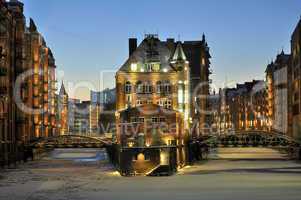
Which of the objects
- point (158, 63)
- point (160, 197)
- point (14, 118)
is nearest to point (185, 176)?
point (160, 197)

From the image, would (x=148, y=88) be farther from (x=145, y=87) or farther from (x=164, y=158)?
(x=164, y=158)

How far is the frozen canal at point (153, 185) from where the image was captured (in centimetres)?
5553

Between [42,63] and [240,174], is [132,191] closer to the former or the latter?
[240,174]

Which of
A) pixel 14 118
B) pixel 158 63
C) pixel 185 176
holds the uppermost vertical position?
pixel 158 63

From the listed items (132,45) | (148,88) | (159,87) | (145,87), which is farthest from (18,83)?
(132,45)

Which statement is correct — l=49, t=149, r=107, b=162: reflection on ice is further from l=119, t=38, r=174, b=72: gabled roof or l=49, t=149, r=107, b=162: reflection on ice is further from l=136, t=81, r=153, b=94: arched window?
l=119, t=38, r=174, b=72: gabled roof

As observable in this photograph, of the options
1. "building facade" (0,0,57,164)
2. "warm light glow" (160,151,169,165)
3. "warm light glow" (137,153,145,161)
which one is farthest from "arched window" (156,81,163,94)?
"warm light glow" (137,153,145,161)

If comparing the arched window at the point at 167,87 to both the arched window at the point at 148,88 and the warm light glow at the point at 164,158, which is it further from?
the warm light glow at the point at 164,158

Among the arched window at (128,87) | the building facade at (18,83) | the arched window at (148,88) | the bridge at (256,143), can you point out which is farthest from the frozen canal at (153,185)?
the arched window at (128,87)

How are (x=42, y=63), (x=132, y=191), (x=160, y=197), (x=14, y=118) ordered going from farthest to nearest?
(x=42, y=63) → (x=14, y=118) → (x=132, y=191) → (x=160, y=197)

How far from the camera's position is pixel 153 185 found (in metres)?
65.7

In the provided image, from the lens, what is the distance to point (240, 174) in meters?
79.0

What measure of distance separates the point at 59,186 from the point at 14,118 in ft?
112

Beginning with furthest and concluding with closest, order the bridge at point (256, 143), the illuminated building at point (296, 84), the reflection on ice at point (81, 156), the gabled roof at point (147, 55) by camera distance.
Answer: the reflection on ice at point (81, 156) < the illuminated building at point (296, 84) < the gabled roof at point (147, 55) < the bridge at point (256, 143)
